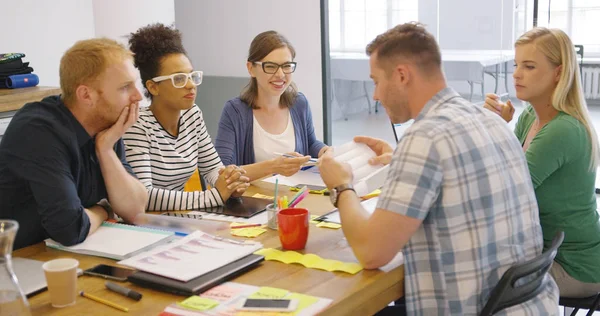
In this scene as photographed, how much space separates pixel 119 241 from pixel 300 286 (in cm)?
62

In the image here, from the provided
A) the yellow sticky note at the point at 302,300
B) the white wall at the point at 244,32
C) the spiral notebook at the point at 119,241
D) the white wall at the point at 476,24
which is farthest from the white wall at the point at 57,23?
the yellow sticky note at the point at 302,300

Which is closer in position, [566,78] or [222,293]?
[222,293]

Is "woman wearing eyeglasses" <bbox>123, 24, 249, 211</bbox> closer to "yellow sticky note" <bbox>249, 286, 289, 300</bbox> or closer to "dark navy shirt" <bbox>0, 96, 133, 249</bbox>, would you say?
"dark navy shirt" <bbox>0, 96, 133, 249</bbox>

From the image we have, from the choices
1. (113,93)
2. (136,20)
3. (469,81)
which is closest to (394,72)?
(113,93)

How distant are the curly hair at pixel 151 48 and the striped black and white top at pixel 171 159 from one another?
6.8 inches

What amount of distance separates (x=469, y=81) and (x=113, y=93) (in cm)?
373

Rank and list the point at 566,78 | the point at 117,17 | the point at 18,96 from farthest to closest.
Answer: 1. the point at 117,17
2. the point at 18,96
3. the point at 566,78

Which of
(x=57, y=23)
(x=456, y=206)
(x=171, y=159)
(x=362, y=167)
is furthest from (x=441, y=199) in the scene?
(x=57, y=23)

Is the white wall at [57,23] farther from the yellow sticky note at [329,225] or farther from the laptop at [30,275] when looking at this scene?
the yellow sticky note at [329,225]

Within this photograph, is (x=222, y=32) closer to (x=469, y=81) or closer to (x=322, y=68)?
(x=322, y=68)

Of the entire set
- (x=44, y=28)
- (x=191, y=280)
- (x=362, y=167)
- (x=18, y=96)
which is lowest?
(x=191, y=280)

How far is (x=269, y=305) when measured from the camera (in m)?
1.59

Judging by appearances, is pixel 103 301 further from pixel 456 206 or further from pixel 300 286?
pixel 456 206

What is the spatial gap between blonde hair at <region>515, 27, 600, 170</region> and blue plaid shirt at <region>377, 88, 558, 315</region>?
0.70 metres
